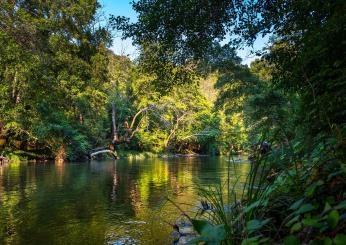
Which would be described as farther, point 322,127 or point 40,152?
point 40,152

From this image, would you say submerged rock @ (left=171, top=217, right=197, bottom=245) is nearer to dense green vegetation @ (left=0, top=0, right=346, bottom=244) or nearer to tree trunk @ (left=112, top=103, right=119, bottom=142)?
dense green vegetation @ (left=0, top=0, right=346, bottom=244)

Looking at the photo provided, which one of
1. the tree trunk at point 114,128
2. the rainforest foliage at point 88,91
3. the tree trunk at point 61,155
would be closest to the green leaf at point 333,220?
the rainforest foliage at point 88,91

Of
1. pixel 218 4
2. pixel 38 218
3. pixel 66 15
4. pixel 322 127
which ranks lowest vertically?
pixel 38 218

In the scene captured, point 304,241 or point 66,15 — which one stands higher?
point 66,15

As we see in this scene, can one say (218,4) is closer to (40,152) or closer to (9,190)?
(9,190)

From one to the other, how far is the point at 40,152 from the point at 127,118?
44.4ft

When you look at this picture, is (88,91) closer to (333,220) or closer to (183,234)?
(183,234)

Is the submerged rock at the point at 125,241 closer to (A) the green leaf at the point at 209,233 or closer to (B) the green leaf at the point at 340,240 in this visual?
(A) the green leaf at the point at 209,233

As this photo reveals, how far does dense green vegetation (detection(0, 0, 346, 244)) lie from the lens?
219cm

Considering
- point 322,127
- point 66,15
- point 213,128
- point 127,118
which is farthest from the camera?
point 213,128

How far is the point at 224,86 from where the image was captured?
2773 centimetres

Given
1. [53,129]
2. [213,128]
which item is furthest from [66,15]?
[213,128]

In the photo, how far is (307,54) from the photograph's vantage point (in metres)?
4.09

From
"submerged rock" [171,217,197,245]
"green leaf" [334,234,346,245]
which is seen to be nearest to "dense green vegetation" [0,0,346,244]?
"green leaf" [334,234,346,245]
